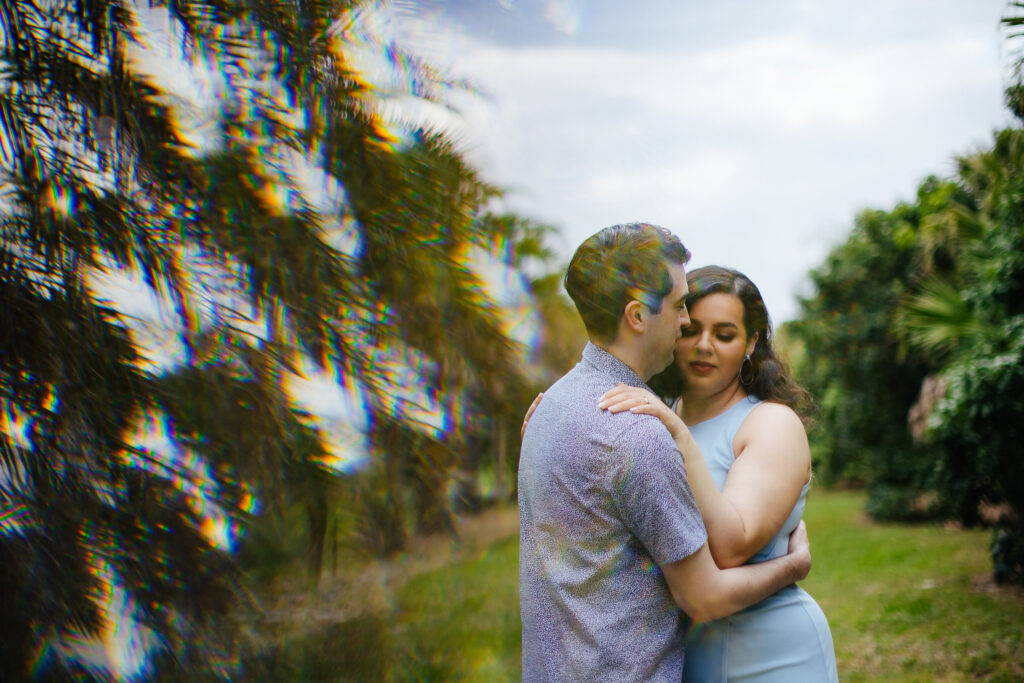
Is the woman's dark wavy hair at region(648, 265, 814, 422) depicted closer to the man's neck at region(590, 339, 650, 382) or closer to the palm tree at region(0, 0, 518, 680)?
the man's neck at region(590, 339, 650, 382)

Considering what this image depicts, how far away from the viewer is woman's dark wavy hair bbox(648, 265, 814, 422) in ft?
6.48

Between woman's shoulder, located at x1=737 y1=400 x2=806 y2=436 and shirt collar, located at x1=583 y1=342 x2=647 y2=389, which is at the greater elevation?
shirt collar, located at x1=583 y1=342 x2=647 y2=389

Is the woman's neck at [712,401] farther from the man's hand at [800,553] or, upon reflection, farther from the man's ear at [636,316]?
the man's ear at [636,316]

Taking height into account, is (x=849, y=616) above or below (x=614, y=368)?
below

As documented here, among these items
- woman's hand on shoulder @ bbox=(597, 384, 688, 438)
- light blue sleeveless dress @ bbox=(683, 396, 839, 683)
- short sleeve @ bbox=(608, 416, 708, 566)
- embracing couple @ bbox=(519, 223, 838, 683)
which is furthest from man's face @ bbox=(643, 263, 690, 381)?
light blue sleeveless dress @ bbox=(683, 396, 839, 683)

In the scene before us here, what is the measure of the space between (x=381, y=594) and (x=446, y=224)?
0.83 m

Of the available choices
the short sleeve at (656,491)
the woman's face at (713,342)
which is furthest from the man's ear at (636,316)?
the woman's face at (713,342)

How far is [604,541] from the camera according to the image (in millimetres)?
1499

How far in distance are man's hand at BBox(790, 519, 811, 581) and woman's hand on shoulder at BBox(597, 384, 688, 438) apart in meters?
0.49

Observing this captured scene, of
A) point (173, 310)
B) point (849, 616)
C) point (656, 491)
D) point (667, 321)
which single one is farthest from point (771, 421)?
point (849, 616)

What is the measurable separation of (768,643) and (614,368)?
76 centimetres

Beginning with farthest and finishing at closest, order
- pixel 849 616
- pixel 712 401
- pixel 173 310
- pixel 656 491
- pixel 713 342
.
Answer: pixel 849 616
pixel 712 401
pixel 713 342
pixel 173 310
pixel 656 491

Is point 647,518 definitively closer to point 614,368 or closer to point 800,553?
point 614,368

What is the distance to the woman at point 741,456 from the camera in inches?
61.6
